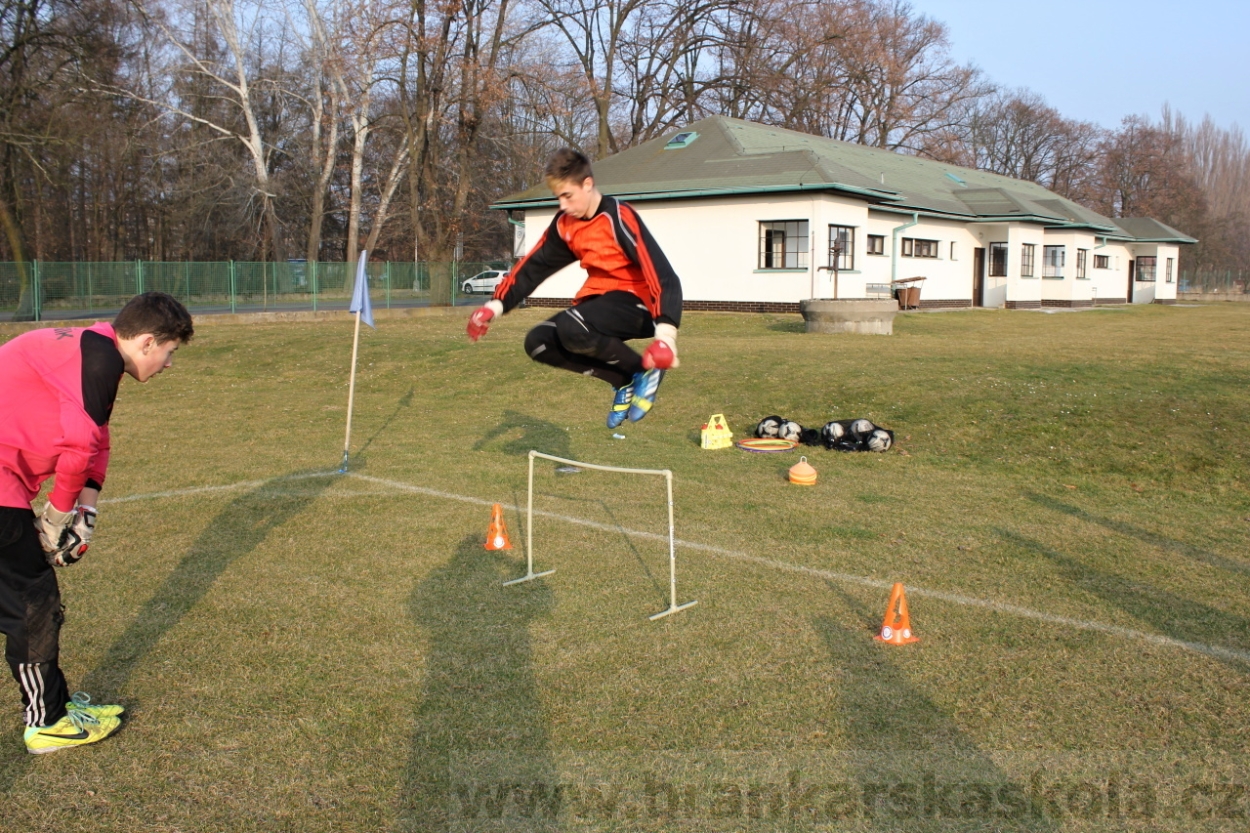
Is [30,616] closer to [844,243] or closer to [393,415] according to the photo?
[393,415]

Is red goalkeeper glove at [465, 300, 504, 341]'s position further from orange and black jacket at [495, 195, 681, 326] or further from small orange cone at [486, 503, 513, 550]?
small orange cone at [486, 503, 513, 550]

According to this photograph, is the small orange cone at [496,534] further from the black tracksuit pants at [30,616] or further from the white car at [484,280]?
the white car at [484,280]

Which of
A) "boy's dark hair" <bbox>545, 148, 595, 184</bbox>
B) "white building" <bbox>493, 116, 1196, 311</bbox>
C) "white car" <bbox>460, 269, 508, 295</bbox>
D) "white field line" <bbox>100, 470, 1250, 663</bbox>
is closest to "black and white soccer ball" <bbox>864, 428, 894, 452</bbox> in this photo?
"white field line" <bbox>100, 470, 1250, 663</bbox>

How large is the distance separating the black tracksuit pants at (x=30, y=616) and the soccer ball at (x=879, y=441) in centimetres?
988

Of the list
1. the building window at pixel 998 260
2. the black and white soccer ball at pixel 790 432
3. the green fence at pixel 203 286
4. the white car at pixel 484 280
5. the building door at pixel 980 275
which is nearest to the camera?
the black and white soccer ball at pixel 790 432

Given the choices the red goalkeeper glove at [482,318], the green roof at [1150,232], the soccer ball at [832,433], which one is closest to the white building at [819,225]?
the green roof at [1150,232]

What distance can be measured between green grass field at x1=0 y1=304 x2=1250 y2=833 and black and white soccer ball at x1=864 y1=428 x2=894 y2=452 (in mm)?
138

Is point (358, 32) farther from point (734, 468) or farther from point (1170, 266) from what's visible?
point (1170, 266)

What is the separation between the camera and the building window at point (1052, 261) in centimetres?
4581

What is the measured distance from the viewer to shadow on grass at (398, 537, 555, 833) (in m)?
4.03

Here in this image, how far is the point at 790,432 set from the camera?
42.4 ft

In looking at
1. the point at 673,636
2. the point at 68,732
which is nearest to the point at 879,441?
the point at 673,636

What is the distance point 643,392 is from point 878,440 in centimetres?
626

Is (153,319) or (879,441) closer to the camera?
(153,319)
